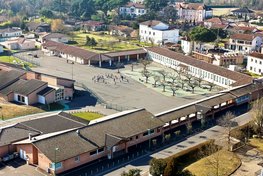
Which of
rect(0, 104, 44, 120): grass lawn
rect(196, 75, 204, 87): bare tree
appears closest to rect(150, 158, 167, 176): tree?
rect(0, 104, 44, 120): grass lawn

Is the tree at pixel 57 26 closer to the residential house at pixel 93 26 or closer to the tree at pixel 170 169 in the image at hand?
the residential house at pixel 93 26

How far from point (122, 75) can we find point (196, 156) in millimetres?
17945

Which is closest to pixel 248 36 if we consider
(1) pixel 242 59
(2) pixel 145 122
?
(1) pixel 242 59

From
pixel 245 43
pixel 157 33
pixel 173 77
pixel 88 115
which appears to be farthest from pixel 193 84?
pixel 157 33

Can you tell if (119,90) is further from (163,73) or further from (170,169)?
(170,169)

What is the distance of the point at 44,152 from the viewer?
19328 millimetres

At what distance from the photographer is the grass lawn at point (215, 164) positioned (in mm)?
19925

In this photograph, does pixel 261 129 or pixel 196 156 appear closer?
pixel 196 156

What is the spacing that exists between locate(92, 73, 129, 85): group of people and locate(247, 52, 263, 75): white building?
12.2 meters

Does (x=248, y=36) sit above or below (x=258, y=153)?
above

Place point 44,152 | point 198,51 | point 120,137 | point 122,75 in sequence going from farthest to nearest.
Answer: point 198,51 → point 122,75 → point 120,137 → point 44,152

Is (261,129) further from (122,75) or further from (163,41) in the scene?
(163,41)

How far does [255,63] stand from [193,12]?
1395 inches

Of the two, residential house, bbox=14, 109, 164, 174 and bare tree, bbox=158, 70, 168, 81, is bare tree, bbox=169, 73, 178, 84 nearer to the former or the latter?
bare tree, bbox=158, 70, 168, 81
